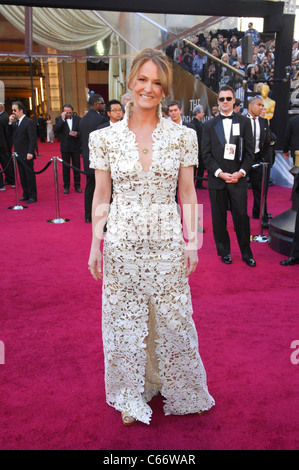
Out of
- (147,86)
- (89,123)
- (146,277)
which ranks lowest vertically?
(146,277)

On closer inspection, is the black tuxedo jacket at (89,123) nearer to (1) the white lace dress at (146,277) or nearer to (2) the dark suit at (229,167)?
(2) the dark suit at (229,167)

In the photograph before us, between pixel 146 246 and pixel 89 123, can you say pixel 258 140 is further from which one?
pixel 146 246

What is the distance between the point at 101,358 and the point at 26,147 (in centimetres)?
569

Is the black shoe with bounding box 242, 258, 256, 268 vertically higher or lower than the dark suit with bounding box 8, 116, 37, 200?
lower

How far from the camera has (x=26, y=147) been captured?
25.0 feet

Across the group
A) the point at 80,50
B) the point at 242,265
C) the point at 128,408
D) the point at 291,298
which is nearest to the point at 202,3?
the point at 242,265

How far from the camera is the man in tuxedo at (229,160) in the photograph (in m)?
4.27

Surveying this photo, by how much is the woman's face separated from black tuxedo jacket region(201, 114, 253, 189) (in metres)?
2.55

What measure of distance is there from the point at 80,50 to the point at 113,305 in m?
13.8

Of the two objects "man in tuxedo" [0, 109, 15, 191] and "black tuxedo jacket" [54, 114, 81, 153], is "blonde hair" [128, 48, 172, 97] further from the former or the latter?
"man in tuxedo" [0, 109, 15, 191]

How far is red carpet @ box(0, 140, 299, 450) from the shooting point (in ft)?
6.92

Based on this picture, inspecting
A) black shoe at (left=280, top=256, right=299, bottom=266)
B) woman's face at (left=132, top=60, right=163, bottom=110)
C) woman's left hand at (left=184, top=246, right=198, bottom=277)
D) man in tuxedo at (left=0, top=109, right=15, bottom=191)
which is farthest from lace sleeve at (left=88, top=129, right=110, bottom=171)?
man in tuxedo at (left=0, top=109, right=15, bottom=191)

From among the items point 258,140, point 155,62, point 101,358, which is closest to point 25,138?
point 258,140
